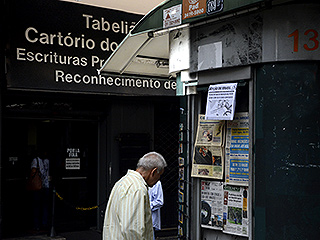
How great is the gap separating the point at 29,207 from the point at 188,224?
24.1ft

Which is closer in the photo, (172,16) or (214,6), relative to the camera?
(214,6)

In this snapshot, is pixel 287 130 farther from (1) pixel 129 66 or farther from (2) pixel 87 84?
(2) pixel 87 84

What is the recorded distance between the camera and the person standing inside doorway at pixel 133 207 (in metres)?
3.81

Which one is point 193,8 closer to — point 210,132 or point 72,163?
point 210,132

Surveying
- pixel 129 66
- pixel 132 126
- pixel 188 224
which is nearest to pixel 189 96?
pixel 188 224

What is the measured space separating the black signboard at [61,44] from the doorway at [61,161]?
1.71 metres

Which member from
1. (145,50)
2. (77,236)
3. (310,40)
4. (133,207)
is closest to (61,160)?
(77,236)

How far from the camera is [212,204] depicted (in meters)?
5.09

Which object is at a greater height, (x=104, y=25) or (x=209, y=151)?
(x=104, y=25)

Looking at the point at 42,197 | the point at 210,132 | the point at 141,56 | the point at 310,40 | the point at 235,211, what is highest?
the point at 141,56

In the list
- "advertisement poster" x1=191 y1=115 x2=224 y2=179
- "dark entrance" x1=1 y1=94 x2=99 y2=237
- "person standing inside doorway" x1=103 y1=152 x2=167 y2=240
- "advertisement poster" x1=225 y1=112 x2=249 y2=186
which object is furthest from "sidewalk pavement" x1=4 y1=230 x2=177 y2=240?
"person standing inside doorway" x1=103 y1=152 x2=167 y2=240

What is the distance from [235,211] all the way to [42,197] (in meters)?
6.78

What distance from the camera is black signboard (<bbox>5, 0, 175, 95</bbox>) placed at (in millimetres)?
8672

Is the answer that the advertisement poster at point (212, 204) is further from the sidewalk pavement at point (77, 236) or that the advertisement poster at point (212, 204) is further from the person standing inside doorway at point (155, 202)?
the sidewalk pavement at point (77, 236)
